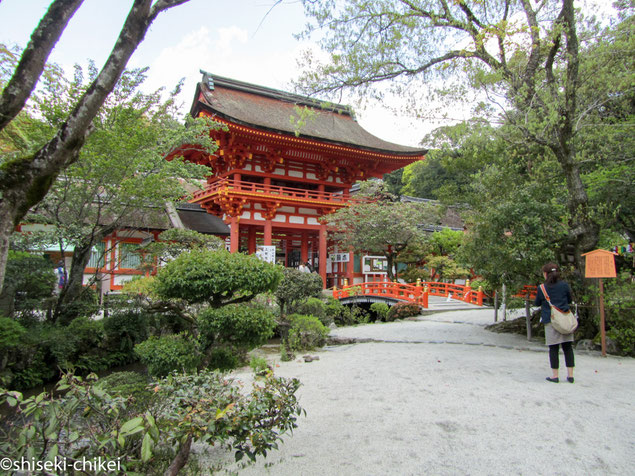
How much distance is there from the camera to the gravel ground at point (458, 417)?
8.59 ft

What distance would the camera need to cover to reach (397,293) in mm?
14297

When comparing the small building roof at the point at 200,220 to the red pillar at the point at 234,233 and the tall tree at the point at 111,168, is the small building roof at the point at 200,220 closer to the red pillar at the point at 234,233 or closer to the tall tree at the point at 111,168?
the red pillar at the point at 234,233

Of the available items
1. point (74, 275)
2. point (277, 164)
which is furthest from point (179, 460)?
point (277, 164)

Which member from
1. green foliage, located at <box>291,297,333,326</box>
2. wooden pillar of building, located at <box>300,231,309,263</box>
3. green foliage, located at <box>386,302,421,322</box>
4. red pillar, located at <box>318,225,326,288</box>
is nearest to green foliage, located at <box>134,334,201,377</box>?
green foliage, located at <box>291,297,333,326</box>

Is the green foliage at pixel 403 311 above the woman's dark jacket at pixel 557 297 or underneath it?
underneath

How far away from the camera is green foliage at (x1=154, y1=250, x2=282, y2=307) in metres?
3.94

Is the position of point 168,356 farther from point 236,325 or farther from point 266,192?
point 266,192

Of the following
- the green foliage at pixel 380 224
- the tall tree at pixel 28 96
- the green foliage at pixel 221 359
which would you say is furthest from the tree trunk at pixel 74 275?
the green foliage at pixel 380 224

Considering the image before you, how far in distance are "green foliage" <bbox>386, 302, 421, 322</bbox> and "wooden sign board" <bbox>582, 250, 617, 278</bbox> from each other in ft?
23.2

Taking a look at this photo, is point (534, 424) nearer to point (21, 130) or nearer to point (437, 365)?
point (437, 365)

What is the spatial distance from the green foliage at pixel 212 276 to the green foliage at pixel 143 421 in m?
1.25

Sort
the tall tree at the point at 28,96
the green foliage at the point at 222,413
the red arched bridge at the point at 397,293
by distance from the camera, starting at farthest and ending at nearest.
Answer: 1. the red arched bridge at the point at 397,293
2. the tall tree at the point at 28,96
3. the green foliage at the point at 222,413

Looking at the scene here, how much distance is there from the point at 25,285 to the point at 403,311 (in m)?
10.1

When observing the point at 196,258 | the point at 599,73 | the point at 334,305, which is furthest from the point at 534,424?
the point at 334,305
